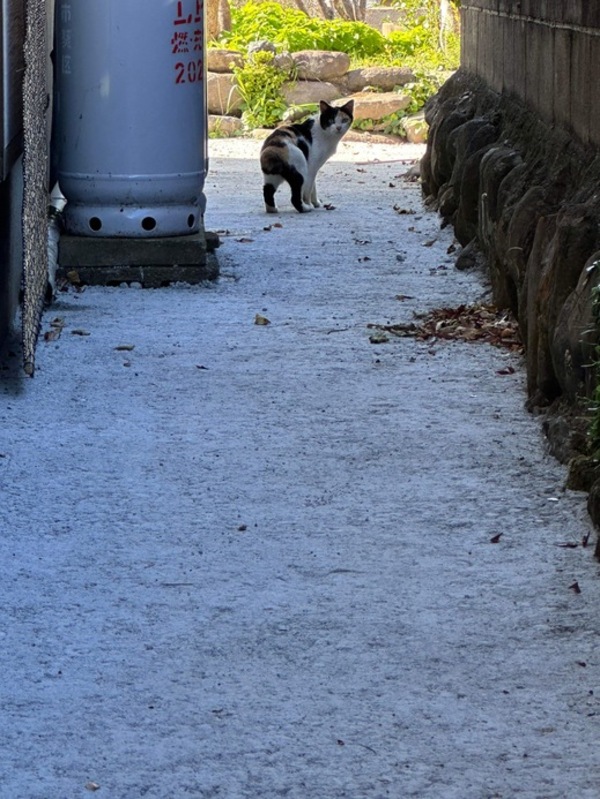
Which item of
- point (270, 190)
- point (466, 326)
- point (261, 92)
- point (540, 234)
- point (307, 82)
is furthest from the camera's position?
point (307, 82)

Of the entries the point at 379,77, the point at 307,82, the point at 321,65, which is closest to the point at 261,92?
the point at 307,82

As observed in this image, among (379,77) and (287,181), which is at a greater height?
(379,77)

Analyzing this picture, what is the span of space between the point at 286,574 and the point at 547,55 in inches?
164

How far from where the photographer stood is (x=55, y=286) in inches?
316

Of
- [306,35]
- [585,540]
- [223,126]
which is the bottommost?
[223,126]

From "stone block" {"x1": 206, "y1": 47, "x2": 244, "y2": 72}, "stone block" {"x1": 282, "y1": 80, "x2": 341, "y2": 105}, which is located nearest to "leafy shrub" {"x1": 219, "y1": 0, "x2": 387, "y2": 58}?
"stone block" {"x1": 206, "y1": 47, "x2": 244, "y2": 72}

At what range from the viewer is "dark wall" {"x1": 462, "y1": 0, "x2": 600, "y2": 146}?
618cm

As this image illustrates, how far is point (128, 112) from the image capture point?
7.93 m

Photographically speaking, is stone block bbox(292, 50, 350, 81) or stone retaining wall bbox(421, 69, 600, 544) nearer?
stone retaining wall bbox(421, 69, 600, 544)

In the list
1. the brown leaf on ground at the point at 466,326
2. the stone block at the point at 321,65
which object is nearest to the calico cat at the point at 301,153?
the brown leaf on ground at the point at 466,326

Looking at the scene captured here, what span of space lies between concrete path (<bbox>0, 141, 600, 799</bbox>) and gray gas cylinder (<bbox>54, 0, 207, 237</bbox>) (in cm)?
112

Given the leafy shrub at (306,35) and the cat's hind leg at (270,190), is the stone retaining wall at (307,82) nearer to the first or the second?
the leafy shrub at (306,35)

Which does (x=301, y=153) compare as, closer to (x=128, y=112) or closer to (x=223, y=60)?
(x=128, y=112)

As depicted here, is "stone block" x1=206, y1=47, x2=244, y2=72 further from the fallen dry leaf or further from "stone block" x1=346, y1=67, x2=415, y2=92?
the fallen dry leaf
